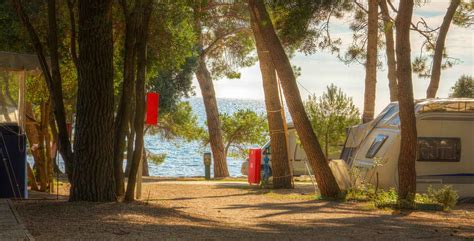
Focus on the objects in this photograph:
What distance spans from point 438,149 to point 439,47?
8.16m

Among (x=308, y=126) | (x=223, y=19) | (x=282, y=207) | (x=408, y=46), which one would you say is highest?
(x=223, y=19)

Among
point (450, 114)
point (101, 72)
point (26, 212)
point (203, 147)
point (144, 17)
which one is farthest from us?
point (203, 147)

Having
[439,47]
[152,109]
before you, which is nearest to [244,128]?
[439,47]

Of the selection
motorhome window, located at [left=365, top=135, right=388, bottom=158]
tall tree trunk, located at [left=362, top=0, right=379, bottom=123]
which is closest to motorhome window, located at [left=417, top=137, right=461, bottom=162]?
motorhome window, located at [left=365, top=135, right=388, bottom=158]

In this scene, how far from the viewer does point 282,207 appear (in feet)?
52.2

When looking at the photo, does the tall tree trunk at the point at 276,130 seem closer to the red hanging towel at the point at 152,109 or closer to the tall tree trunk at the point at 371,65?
the tall tree trunk at the point at 371,65

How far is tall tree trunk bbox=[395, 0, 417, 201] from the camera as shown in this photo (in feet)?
52.7

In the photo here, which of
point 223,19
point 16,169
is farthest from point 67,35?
point 223,19

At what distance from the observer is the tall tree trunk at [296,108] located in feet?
59.3

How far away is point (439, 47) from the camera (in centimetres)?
2645

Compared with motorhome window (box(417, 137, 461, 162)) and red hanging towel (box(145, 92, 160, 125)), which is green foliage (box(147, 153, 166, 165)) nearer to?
motorhome window (box(417, 137, 461, 162))

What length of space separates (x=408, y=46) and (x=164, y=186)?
7.88m

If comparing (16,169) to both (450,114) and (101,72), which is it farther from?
(450,114)

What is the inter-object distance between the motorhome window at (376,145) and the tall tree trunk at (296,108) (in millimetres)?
1590
